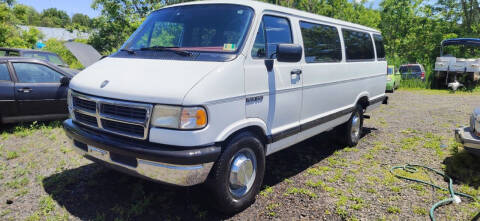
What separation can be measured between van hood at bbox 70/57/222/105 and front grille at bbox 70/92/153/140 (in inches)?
2.6

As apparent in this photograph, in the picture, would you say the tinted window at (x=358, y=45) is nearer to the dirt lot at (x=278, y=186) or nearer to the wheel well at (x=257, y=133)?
the dirt lot at (x=278, y=186)

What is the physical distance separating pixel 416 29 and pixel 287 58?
2705 centimetres

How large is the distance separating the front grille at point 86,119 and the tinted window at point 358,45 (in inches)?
160

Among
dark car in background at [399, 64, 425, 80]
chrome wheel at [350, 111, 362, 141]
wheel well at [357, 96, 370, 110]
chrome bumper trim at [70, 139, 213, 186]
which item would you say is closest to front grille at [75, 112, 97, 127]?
chrome bumper trim at [70, 139, 213, 186]

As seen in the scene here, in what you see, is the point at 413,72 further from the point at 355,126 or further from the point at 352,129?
the point at 352,129

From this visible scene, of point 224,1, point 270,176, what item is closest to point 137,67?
point 224,1

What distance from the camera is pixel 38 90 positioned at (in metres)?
6.31

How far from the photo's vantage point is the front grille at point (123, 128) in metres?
2.82

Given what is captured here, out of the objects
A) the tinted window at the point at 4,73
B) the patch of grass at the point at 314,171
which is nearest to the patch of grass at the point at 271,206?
the patch of grass at the point at 314,171

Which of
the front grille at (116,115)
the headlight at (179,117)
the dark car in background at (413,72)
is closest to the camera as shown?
the headlight at (179,117)

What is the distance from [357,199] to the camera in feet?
12.4

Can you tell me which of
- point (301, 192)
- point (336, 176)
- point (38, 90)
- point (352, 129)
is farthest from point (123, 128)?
point (38, 90)

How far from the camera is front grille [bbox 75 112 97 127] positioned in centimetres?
319

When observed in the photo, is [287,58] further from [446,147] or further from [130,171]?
[446,147]
